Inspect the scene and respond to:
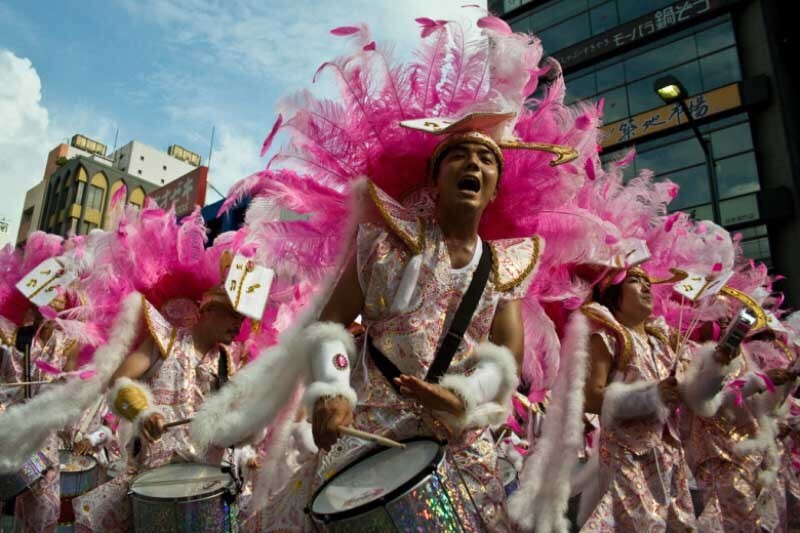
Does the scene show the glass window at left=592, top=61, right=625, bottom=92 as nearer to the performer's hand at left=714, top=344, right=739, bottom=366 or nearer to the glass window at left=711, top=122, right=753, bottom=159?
the glass window at left=711, top=122, right=753, bottom=159

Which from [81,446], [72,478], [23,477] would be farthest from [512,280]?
[81,446]

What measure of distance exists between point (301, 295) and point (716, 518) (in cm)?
275

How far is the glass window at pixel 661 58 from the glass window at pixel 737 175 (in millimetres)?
3093

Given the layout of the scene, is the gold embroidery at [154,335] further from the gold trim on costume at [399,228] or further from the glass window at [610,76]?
the glass window at [610,76]

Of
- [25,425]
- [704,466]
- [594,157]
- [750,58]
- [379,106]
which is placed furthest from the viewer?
[750,58]

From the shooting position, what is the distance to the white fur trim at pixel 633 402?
328 centimetres

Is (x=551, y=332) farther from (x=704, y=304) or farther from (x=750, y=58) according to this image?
(x=750, y=58)

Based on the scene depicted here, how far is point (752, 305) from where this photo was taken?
4.69m

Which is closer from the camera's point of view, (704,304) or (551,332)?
(551,332)

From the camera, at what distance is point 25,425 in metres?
3.26

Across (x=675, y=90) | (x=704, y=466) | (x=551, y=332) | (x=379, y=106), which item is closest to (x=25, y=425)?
(x=379, y=106)

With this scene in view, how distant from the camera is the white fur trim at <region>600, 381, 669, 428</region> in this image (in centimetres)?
328

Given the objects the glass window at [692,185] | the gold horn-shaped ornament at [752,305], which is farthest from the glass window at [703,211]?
the gold horn-shaped ornament at [752,305]

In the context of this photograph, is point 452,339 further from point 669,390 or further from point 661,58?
point 661,58
